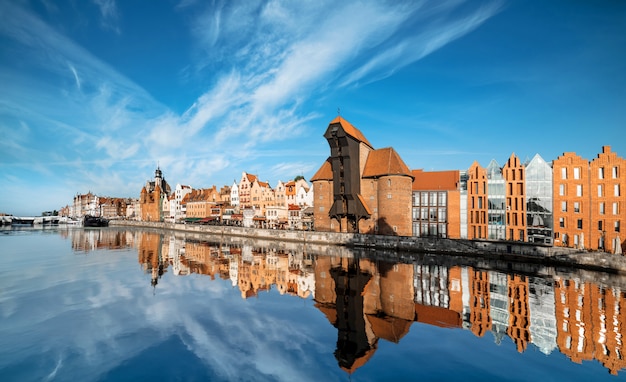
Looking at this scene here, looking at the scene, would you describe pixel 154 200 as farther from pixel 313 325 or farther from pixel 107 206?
pixel 313 325

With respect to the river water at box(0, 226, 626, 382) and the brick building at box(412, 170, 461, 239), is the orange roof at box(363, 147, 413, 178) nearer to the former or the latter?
the brick building at box(412, 170, 461, 239)

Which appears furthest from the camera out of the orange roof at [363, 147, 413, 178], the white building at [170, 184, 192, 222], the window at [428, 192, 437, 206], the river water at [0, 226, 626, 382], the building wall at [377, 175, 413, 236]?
the white building at [170, 184, 192, 222]

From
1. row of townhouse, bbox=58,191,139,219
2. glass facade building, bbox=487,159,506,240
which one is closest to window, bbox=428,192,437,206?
glass facade building, bbox=487,159,506,240

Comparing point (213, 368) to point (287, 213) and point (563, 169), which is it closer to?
point (563, 169)

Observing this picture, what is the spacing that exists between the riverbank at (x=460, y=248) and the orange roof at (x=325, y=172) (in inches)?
388

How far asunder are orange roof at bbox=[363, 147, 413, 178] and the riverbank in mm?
10418

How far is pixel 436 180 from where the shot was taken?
50062 mm

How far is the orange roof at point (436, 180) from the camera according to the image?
4825 centimetres

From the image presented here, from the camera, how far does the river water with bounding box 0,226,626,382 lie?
1186cm

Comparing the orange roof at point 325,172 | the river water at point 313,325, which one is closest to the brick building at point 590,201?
the river water at point 313,325

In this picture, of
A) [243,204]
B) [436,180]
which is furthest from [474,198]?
[243,204]

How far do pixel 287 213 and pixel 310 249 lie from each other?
1050 inches

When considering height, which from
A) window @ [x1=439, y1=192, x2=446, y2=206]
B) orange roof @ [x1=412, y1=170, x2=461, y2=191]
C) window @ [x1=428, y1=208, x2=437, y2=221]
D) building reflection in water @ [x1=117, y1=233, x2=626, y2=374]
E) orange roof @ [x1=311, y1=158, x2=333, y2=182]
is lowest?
building reflection in water @ [x1=117, y1=233, x2=626, y2=374]

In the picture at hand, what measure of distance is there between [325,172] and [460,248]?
25.6 metres
